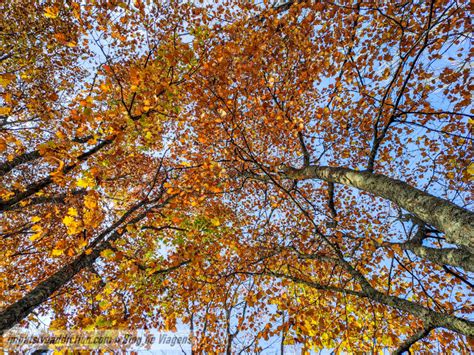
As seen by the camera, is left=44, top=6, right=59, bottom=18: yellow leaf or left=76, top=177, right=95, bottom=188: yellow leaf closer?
left=76, top=177, right=95, bottom=188: yellow leaf

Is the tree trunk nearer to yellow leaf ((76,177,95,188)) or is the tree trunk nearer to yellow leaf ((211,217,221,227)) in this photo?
yellow leaf ((211,217,221,227))

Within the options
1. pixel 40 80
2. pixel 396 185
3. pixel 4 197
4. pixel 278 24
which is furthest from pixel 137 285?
pixel 278 24

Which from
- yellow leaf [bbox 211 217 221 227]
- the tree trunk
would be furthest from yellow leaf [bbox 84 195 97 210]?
the tree trunk

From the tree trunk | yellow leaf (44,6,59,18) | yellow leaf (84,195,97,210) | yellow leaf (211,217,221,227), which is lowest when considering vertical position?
the tree trunk

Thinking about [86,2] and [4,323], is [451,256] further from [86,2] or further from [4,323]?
[86,2]

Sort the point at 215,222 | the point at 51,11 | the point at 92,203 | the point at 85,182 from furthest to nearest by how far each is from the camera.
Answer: the point at 215,222 → the point at 51,11 → the point at 92,203 → the point at 85,182

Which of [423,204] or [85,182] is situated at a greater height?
[85,182]

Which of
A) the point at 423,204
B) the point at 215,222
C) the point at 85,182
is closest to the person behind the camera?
the point at 423,204

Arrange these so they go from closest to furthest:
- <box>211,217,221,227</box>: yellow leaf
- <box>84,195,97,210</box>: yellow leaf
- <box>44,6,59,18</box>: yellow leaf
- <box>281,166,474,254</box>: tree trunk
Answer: <box>281,166,474,254</box>: tree trunk
<box>84,195,97,210</box>: yellow leaf
<box>44,6,59,18</box>: yellow leaf
<box>211,217,221,227</box>: yellow leaf

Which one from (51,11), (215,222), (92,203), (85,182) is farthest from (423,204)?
(51,11)

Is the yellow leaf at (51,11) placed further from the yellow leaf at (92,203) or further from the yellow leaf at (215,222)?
the yellow leaf at (215,222)

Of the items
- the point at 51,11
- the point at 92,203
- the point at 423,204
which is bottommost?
the point at 423,204

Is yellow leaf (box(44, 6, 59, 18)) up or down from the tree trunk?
up

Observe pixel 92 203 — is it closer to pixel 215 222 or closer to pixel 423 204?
pixel 215 222
